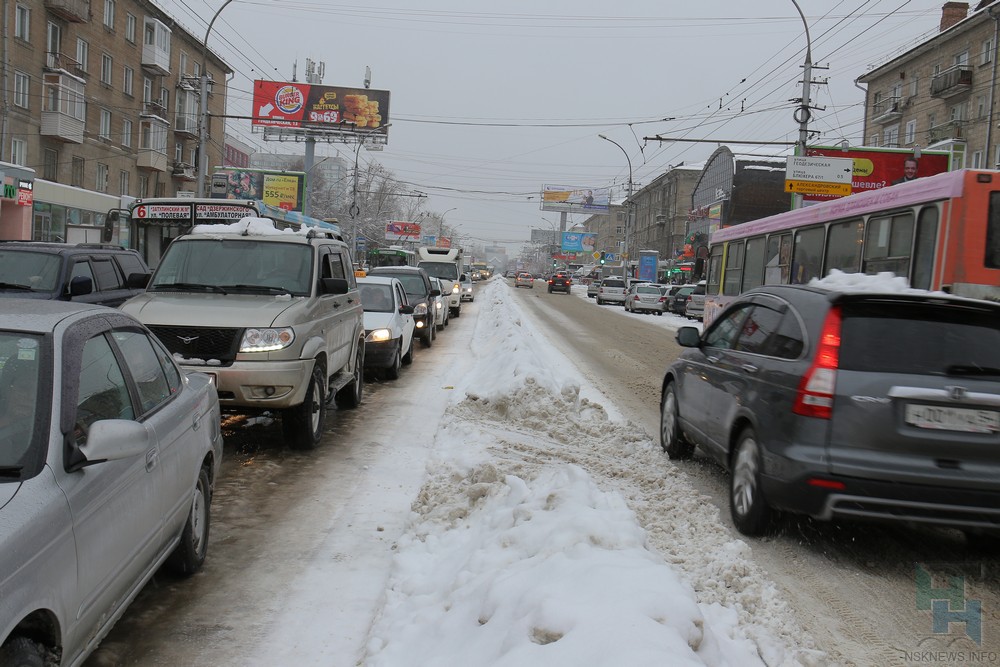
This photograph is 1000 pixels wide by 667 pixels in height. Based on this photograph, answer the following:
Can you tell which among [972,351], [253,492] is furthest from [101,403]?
[972,351]

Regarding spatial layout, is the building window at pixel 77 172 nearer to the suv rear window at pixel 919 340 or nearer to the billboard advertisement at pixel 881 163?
the billboard advertisement at pixel 881 163

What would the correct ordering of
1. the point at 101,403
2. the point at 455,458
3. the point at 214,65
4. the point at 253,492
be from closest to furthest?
the point at 101,403, the point at 253,492, the point at 455,458, the point at 214,65

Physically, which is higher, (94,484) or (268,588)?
(94,484)

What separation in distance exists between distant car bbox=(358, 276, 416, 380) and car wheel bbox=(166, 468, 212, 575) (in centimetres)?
773

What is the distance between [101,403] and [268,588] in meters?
1.55

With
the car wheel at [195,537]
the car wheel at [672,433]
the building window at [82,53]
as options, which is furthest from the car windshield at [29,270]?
the building window at [82,53]

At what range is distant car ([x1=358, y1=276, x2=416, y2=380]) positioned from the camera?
41.1 feet

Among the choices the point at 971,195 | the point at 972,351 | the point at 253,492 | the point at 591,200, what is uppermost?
the point at 591,200

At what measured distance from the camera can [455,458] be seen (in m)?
7.09

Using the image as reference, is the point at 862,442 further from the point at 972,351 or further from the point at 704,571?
the point at 704,571

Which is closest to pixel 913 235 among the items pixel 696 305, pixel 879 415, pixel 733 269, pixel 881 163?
pixel 879 415

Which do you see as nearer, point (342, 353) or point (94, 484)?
point (94, 484)

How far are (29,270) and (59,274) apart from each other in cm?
34

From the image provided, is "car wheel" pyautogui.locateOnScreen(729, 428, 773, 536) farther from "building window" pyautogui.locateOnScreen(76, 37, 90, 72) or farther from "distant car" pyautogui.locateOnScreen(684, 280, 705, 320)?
"building window" pyautogui.locateOnScreen(76, 37, 90, 72)
